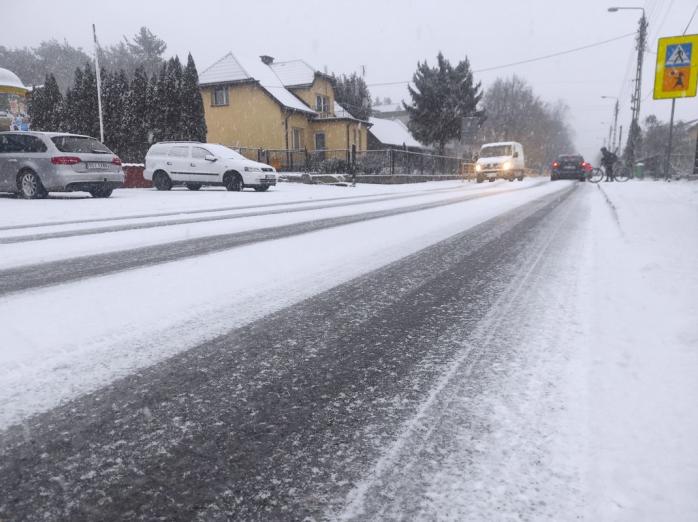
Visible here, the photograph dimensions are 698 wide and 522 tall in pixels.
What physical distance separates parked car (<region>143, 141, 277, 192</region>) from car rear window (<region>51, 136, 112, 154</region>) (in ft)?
13.0

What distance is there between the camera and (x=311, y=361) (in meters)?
1.87

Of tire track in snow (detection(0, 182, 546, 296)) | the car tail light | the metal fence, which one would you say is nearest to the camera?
tire track in snow (detection(0, 182, 546, 296))

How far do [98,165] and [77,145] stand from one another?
60 centimetres

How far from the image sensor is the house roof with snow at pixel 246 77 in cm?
3256

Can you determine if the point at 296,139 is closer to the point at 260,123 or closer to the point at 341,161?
the point at 260,123

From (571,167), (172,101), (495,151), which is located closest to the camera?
(495,151)

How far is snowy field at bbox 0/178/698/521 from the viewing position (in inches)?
43.0

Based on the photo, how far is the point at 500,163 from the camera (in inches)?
939

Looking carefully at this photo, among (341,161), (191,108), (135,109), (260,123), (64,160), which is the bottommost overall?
(64,160)

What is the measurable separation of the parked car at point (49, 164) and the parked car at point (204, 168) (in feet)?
13.4

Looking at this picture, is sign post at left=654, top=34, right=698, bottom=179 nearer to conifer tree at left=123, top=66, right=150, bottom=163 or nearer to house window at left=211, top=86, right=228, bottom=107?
conifer tree at left=123, top=66, right=150, bottom=163

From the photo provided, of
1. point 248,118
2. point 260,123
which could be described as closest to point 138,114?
point 248,118

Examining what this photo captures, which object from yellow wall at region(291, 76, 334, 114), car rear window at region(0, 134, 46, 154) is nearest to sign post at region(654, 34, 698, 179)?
car rear window at region(0, 134, 46, 154)

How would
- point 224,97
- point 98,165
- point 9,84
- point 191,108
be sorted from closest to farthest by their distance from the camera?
point 98,165, point 9,84, point 191,108, point 224,97
